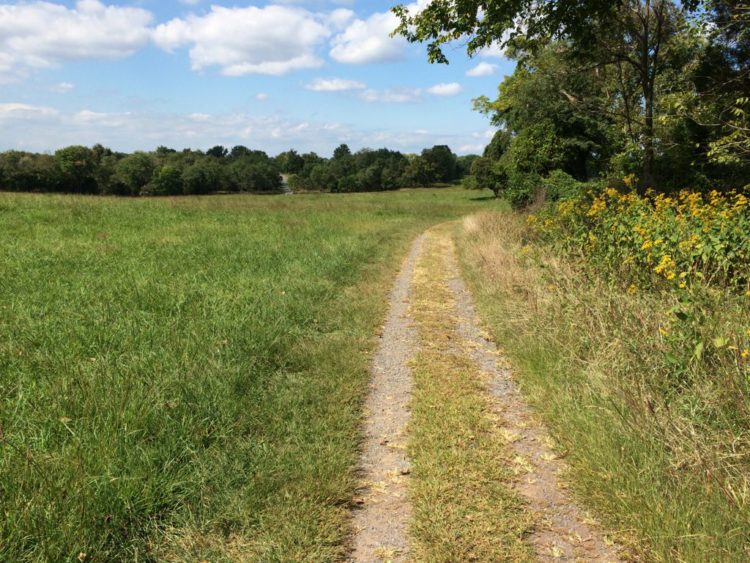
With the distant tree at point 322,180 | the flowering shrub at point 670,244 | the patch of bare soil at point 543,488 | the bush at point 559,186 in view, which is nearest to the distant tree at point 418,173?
the distant tree at point 322,180

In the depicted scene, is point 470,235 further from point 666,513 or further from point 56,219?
point 56,219

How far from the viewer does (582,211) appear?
29.7ft

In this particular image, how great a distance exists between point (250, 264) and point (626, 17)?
517 inches

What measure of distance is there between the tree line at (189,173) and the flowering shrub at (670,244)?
49.5m

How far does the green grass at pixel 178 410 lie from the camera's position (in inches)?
106

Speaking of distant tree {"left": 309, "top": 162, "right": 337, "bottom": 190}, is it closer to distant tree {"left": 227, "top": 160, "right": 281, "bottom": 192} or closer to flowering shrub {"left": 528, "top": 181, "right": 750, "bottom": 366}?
distant tree {"left": 227, "top": 160, "right": 281, "bottom": 192}

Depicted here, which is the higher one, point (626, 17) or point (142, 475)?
point (626, 17)

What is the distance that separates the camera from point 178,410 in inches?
152

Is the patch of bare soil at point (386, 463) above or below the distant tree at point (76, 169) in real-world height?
below

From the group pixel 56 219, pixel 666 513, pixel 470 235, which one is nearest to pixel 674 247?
pixel 666 513

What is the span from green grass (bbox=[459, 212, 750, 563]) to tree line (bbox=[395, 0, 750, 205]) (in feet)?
20.9

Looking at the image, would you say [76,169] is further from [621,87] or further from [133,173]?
[621,87]

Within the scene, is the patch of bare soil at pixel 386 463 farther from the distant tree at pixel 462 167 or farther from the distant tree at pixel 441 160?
the distant tree at pixel 462 167

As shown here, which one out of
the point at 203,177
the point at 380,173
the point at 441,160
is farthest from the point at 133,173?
the point at 441,160
